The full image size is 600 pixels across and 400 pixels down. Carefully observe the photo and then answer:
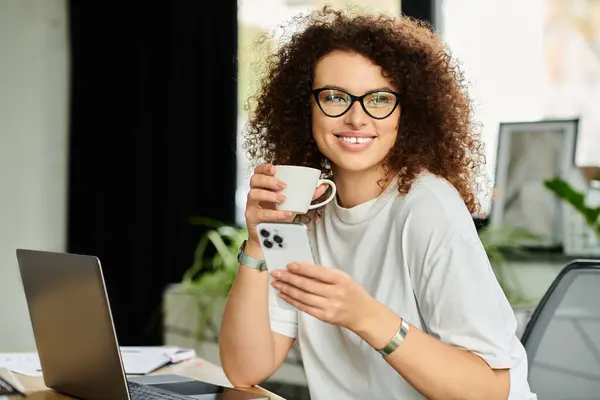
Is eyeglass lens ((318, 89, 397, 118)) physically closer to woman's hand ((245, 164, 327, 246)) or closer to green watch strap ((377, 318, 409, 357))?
woman's hand ((245, 164, 327, 246))

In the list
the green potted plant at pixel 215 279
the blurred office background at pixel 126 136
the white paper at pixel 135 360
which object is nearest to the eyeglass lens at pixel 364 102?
the white paper at pixel 135 360

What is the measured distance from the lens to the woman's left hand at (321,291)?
3.85 feet

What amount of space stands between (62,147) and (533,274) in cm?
248

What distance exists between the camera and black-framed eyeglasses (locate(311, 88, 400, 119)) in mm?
1454

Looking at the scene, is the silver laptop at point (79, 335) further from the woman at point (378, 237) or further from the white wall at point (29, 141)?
the white wall at point (29, 141)

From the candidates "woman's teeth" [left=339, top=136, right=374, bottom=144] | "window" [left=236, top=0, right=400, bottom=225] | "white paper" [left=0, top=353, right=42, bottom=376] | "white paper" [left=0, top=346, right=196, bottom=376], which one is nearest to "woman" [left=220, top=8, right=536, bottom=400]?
"woman's teeth" [left=339, top=136, right=374, bottom=144]

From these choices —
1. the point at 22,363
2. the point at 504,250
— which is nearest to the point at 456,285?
the point at 22,363

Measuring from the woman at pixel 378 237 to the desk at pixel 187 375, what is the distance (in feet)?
0.36

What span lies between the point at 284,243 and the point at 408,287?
1.11ft

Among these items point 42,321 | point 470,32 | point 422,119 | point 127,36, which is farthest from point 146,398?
point 127,36

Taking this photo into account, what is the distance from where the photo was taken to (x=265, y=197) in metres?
1.36

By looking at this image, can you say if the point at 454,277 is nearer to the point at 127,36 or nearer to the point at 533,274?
the point at 533,274

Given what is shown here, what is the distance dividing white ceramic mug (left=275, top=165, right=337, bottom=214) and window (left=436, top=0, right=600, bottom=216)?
186 centimetres

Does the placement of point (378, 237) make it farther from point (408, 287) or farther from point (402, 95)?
point (402, 95)
